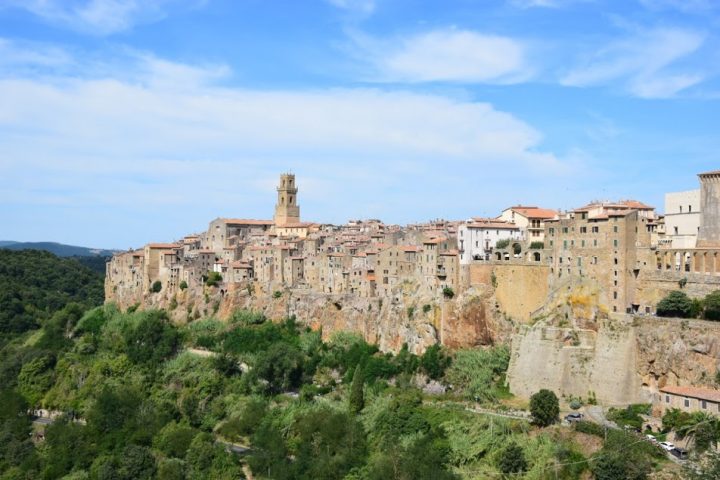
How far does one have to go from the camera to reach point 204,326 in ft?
206

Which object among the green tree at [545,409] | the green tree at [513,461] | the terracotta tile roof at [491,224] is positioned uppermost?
the terracotta tile roof at [491,224]

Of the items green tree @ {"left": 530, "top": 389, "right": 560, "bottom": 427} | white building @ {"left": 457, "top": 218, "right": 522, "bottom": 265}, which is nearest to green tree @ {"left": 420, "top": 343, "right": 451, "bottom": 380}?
white building @ {"left": 457, "top": 218, "right": 522, "bottom": 265}

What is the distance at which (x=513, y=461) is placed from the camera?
35594 mm

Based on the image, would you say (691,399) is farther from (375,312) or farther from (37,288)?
(37,288)

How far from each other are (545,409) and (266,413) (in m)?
18.7

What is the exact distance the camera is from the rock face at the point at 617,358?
122ft

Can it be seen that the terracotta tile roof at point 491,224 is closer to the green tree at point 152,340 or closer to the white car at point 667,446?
the white car at point 667,446

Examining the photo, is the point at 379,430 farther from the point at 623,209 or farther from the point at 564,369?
the point at 623,209

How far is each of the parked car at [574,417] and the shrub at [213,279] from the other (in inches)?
1398

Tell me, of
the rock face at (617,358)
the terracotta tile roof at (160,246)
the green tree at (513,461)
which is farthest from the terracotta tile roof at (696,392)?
the terracotta tile roof at (160,246)

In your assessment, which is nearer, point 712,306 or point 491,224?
point 712,306

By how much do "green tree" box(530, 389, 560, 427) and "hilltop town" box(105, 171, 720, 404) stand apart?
3.61 m

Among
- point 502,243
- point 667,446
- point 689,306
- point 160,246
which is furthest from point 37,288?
point 667,446

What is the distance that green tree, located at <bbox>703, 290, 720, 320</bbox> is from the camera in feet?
124
